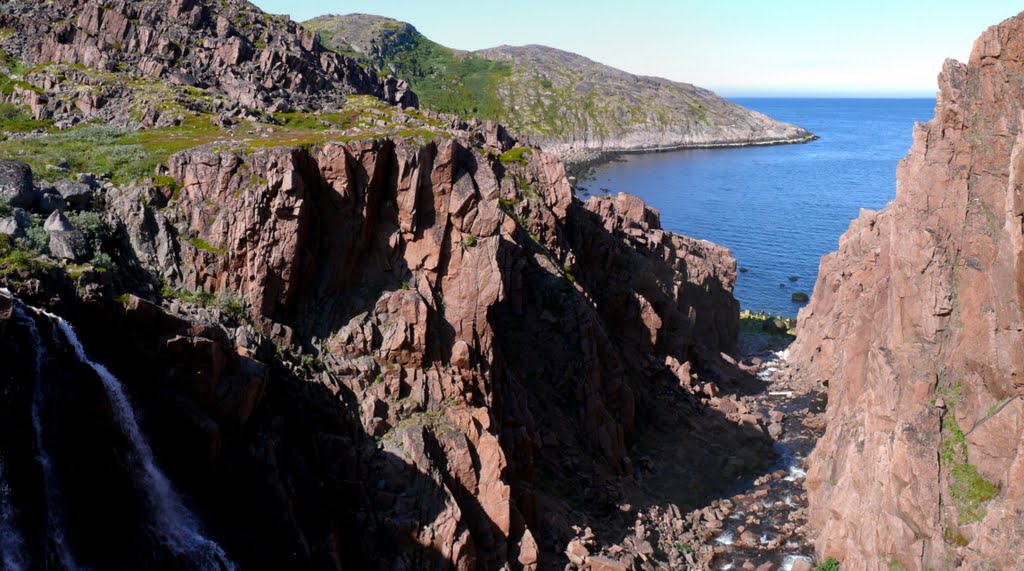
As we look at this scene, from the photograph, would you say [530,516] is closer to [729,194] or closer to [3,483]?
[3,483]

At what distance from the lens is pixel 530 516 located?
3916 cm

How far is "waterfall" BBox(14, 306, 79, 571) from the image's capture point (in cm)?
2277

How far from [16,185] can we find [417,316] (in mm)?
17604

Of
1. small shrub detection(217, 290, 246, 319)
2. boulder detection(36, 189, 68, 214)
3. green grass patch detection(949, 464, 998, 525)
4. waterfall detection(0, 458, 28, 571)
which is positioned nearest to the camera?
waterfall detection(0, 458, 28, 571)

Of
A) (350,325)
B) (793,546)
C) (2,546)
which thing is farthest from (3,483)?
(793,546)

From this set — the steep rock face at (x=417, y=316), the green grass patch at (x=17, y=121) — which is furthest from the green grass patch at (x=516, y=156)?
the green grass patch at (x=17, y=121)

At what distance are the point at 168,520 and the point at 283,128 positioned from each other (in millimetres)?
28608

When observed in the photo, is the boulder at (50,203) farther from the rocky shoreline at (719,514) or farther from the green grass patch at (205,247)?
the rocky shoreline at (719,514)

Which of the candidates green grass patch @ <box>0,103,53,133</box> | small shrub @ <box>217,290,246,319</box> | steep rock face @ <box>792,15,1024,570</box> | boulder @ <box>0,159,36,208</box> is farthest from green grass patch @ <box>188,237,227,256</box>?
steep rock face @ <box>792,15,1024,570</box>

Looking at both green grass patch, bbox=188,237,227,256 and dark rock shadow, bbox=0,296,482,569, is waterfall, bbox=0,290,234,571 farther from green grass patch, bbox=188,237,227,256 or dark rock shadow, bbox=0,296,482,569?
green grass patch, bbox=188,237,227,256

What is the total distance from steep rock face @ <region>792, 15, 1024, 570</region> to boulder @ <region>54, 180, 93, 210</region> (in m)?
38.2

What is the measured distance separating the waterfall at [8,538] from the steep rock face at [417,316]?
1099 cm

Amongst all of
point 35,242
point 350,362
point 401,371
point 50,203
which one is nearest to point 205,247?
point 50,203

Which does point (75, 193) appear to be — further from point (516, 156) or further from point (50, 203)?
point (516, 156)
